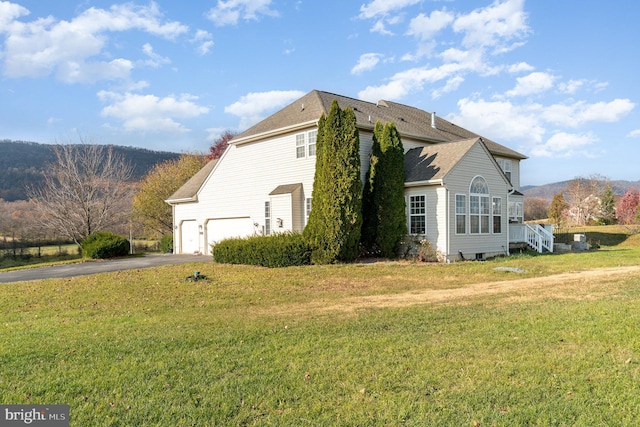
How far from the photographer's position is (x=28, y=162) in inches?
2329

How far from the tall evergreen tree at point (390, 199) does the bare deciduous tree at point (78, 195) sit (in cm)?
2019

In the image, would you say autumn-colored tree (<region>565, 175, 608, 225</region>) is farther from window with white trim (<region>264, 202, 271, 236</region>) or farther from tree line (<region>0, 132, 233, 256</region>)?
tree line (<region>0, 132, 233, 256</region>)

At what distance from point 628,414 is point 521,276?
1005cm

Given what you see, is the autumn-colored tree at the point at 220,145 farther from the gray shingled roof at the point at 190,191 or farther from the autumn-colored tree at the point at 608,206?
the autumn-colored tree at the point at 608,206

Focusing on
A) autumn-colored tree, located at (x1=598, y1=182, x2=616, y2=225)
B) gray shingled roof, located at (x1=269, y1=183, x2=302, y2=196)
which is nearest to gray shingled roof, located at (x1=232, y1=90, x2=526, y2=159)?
gray shingled roof, located at (x1=269, y1=183, x2=302, y2=196)

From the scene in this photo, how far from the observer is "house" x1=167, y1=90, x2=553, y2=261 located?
1791 centimetres

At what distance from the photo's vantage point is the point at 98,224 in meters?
29.2

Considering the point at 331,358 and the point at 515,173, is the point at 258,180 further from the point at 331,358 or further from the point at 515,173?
the point at 331,358

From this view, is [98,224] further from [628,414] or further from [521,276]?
[628,414]

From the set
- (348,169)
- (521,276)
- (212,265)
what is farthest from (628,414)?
(212,265)

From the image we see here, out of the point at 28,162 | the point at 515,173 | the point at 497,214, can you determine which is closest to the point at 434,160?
the point at 497,214

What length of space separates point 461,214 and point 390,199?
304 centimetres

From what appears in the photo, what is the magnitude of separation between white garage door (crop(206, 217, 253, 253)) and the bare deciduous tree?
29.7 feet

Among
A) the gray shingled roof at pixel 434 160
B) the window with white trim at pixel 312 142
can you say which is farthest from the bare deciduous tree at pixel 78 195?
the gray shingled roof at pixel 434 160
